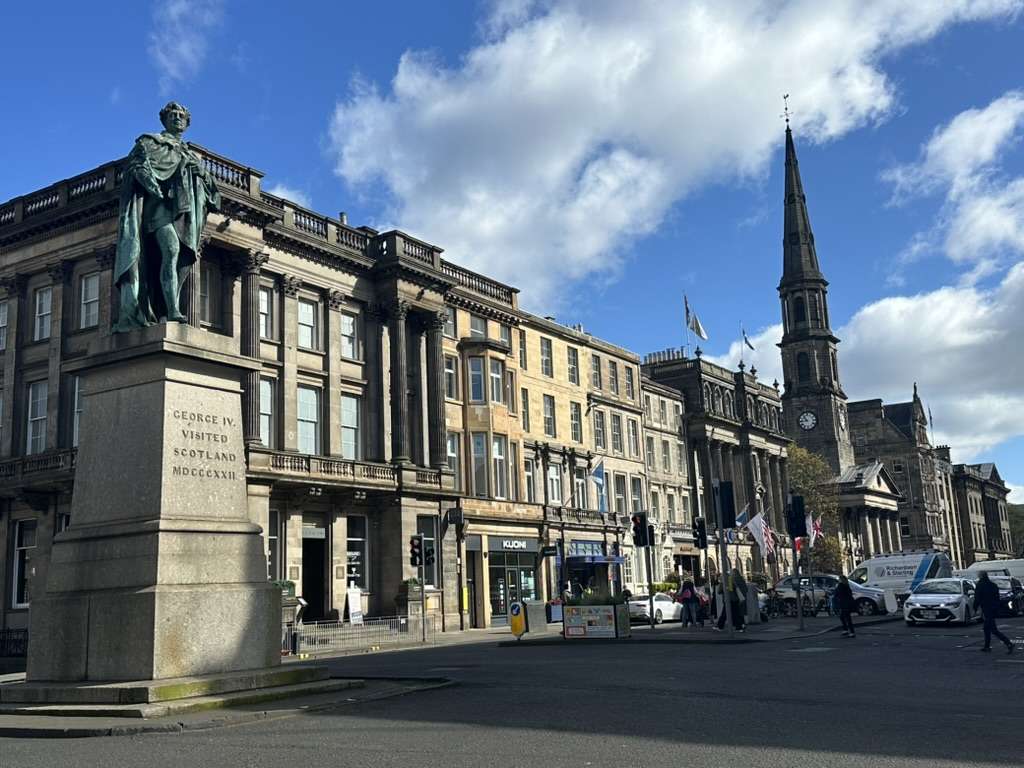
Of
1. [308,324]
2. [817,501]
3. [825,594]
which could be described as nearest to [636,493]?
[825,594]

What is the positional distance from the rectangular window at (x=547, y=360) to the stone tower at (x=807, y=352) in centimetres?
6723

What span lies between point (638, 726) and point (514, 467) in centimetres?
3807

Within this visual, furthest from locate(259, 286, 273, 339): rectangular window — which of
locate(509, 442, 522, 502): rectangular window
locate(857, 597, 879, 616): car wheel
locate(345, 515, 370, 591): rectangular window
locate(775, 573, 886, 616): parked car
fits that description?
locate(857, 597, 879, 616): car wheel

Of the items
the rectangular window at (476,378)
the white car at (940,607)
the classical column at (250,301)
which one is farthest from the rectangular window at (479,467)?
the white car at (940,607)

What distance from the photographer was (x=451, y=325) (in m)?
46.2

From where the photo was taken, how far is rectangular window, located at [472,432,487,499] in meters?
45.4

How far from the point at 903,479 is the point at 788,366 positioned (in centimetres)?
2858

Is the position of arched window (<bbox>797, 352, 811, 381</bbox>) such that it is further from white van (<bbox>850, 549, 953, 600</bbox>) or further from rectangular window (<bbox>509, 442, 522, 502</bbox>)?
rectangular window (<bbox>509, 442, 522, 502</bbox>)

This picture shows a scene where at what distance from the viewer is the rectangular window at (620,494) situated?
59.0 metres

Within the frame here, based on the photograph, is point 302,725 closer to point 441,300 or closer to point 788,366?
point 441,300

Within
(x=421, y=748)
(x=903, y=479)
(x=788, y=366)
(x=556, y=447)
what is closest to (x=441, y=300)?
(x=556, y=447)

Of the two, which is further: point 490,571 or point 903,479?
point 903,479

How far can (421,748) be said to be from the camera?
27.8 ft

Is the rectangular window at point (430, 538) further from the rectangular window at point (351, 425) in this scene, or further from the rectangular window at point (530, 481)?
the rectangular window at point (530, 481)
